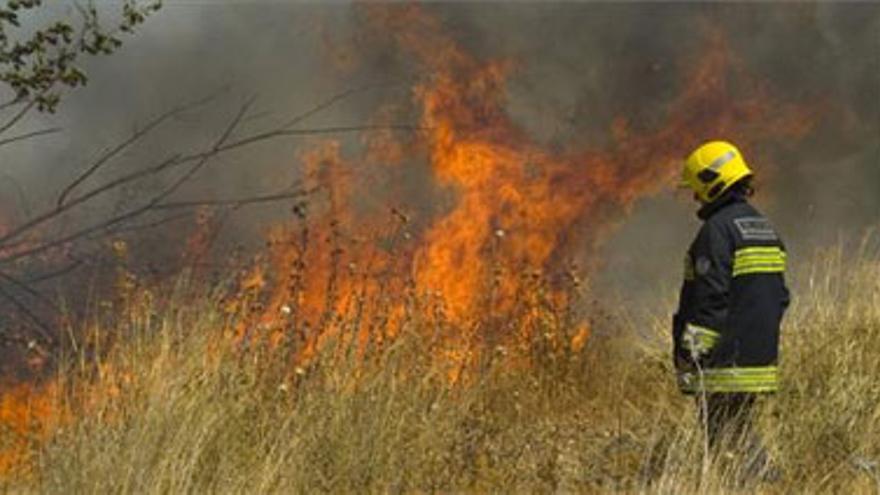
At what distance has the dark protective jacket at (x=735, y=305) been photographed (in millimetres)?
4633

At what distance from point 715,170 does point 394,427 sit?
1681mm

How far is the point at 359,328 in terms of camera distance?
5141 mm

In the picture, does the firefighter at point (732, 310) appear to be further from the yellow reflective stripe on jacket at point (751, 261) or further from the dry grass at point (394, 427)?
the dry grass at point (394, 427)

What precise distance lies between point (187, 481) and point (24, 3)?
2.01 metres

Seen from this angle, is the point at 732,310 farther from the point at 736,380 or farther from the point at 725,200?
the point at 725,200

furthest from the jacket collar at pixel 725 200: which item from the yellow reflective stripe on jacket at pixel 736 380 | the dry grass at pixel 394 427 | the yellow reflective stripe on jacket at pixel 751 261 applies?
the dry grass at pixel 394 427

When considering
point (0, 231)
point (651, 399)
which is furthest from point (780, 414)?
point (0, 231)

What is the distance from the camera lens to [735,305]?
4660mm

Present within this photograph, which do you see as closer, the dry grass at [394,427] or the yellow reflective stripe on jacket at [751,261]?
the dry grass at [394,427]

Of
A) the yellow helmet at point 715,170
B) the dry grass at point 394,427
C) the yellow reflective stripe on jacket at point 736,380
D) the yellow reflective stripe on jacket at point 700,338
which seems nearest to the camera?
the dry grass at point 394,427

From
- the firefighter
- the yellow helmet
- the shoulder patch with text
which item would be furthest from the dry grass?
the yellow helmet

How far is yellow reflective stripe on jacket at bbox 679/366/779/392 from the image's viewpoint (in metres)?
4.62

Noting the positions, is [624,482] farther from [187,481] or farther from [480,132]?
[480,132]

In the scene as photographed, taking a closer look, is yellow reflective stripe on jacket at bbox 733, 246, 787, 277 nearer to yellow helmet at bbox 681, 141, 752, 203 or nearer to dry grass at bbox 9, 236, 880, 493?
yellow helmet at bbox 681, 141, 752, 203
